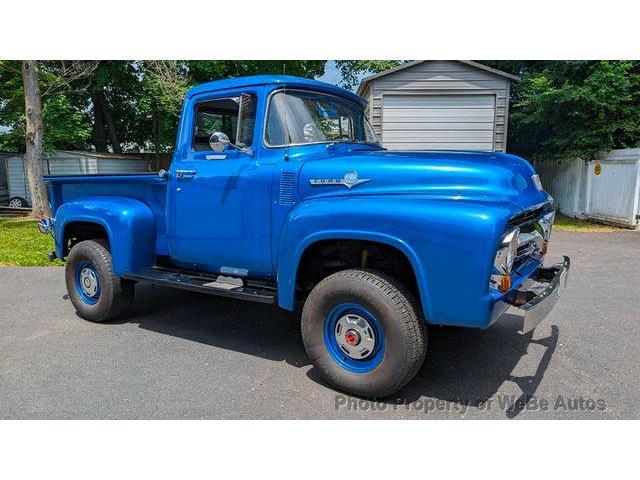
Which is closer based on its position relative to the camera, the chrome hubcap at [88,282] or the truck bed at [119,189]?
the truck bed at [119,189]

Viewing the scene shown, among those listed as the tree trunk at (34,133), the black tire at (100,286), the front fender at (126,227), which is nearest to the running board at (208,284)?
the front fender at (126,227)

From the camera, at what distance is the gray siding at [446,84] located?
1254 cm

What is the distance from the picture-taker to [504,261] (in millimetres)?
3191

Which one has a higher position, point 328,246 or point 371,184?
point 371,184

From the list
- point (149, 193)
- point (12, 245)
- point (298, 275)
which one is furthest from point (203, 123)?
point (12, 245)

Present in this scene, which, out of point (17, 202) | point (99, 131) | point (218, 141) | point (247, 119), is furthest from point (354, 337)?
point (99, 131)

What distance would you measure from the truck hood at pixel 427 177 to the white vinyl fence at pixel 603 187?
9.69 meters

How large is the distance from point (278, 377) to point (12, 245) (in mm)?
8900

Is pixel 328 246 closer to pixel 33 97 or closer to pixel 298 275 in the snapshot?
pixel 298 275

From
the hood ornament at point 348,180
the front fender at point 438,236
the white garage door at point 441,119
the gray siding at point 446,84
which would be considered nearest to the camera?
the front fender at point 438,236

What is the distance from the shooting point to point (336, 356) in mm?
3717

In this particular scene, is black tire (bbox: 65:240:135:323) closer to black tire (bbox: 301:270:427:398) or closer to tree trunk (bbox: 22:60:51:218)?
black tire (bbox: 301:270:427:398)

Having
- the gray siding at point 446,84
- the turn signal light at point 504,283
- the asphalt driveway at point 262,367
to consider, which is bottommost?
the asphalt driveway at point 262,367

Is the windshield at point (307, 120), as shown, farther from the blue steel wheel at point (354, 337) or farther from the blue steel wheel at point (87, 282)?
the blue steel wheel at point (87, 282)
